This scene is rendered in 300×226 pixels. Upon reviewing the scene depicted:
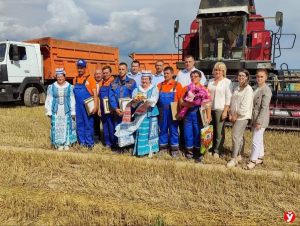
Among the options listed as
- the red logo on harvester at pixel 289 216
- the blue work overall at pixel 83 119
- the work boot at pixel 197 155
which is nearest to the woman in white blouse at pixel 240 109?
the work boot at pixel 197 155

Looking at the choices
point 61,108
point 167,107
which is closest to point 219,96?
point 167,107

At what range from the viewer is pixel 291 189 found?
145 inches

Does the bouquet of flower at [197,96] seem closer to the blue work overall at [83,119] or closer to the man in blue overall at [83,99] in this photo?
the man in blue overall at [83,99]

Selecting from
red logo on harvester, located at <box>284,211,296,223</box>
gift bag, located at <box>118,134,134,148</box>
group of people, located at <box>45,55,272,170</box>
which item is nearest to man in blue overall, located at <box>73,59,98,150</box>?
group of people, located at <box>45,55,272,170</box>

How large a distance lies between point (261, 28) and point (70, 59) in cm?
788

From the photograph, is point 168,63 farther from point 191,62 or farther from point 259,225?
point 259,225

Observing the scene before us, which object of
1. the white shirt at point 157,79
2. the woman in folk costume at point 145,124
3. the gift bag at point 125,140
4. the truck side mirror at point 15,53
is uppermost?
the truck side mirror at point 15,53

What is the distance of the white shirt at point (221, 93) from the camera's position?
4605mm

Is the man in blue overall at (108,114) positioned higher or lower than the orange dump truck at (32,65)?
lower

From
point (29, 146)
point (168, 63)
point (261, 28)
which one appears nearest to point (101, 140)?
point (29, 146)

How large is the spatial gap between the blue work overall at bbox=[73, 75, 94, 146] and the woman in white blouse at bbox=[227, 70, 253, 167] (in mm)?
2568

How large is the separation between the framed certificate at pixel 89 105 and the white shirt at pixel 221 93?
83.1 inches

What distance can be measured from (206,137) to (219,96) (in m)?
0.70

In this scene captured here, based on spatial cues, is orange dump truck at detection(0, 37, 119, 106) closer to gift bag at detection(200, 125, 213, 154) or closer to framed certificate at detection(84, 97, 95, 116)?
framed certificate at detection(84, 97, 95, 116)
